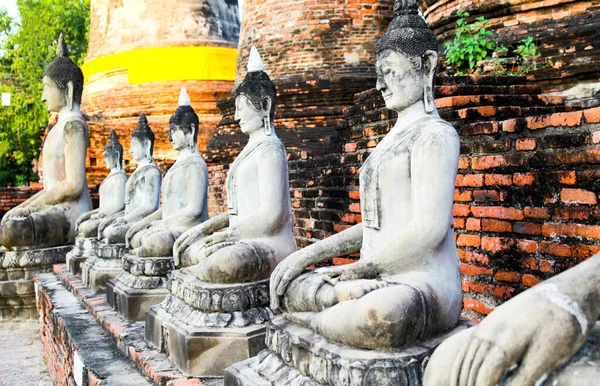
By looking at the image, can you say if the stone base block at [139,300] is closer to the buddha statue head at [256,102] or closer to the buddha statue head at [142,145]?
the buddha statue head at [256,102]

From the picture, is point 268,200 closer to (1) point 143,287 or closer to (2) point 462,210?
(2) point 462,210

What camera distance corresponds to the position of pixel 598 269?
4.95 feet

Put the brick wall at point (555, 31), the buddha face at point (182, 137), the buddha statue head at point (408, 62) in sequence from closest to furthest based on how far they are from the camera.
→ the buddha statue head at point (408, 62)
the buddha face at point (182, 137)
the brick wall at point (555, 31)

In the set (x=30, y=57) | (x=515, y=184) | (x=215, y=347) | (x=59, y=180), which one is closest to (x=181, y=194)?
(x=215, y=347)

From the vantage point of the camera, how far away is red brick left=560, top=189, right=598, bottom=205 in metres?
3.02

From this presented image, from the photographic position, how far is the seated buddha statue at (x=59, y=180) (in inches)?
262

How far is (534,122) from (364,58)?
16.6ft

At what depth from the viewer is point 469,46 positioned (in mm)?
5590

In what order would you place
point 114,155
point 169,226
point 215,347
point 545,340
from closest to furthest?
point 545,340 < point 215,347 < point 169,226 < point 114,155

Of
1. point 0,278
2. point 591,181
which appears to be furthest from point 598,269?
point 0,278

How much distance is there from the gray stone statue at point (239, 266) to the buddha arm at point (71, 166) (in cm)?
356

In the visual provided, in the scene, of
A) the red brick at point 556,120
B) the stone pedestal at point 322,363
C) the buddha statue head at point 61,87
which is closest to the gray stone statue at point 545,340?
the stone pedestal at point 322,363

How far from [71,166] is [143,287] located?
2970 millimetres

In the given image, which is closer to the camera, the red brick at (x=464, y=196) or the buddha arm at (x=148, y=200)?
the red brick at (x=464, y=196)
